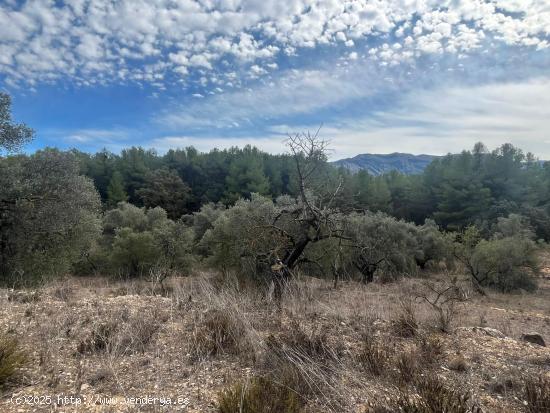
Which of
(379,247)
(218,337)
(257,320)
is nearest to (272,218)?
(257,320)

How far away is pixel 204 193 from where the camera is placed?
4656 centimetres

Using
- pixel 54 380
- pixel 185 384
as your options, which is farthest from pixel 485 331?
pixel 54 380

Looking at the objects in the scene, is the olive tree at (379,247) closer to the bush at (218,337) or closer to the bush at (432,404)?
the bush at (218,337)

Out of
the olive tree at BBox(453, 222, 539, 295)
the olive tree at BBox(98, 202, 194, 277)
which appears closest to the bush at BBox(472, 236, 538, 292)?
the olive tree at BBox(453, 222, 539, 295)

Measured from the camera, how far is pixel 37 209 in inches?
428

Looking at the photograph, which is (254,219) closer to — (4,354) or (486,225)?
(4,354)

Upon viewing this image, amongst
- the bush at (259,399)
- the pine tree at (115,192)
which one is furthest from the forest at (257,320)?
the pine tree at (115,192)

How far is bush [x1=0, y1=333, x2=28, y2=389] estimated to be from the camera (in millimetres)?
3160

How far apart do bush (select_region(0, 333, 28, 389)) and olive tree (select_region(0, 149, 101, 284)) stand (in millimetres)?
8501

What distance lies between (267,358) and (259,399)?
3.19 feet

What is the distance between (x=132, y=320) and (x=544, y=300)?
19.0 m

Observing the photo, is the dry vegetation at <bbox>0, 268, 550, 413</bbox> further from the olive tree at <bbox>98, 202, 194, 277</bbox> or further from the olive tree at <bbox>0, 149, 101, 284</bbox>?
the olive tree at <bbox>98, 202, 194, 277</bbox>

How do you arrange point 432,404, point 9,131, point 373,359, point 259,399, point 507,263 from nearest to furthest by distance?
point 432,404
point 259,399
point 373,359
point 9,131
point 507,263

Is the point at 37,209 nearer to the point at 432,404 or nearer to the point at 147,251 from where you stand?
→ the point at 147,251
